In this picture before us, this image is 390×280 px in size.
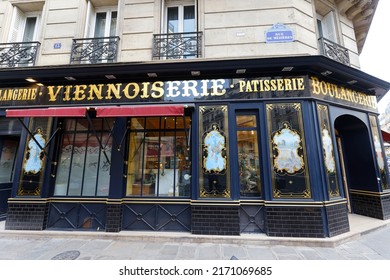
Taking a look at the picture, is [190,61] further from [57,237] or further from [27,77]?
[57,237]

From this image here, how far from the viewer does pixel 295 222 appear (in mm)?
4871

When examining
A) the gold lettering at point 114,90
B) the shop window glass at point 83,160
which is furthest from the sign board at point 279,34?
the shop window glass at point 83,160

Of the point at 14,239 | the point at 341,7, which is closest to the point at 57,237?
the point at 14,239

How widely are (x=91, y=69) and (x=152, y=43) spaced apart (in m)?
2.05

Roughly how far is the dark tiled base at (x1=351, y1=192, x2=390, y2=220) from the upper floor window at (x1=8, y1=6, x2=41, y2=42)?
511 inches

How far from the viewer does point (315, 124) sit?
209 inches

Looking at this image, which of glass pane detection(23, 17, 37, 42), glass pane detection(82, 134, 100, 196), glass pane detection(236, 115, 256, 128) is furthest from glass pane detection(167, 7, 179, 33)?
glass pane detection(23, 17, 37, 42)

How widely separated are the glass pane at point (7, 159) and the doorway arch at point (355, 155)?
39.2ft

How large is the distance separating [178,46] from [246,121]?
3.20 m

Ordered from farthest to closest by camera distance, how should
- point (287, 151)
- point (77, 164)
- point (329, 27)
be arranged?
point (329, 27) < point (77, 164) < point (287, 151)

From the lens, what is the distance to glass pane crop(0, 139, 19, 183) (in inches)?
268

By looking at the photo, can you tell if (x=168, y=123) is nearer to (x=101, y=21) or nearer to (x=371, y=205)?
(x=101, y=21)

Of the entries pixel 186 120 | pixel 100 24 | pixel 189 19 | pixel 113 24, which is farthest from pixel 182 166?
pixel 100 24

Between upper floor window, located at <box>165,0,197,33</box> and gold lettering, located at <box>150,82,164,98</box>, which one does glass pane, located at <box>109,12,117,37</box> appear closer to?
upper floor window, located at <box>165,0,197,33</box>
